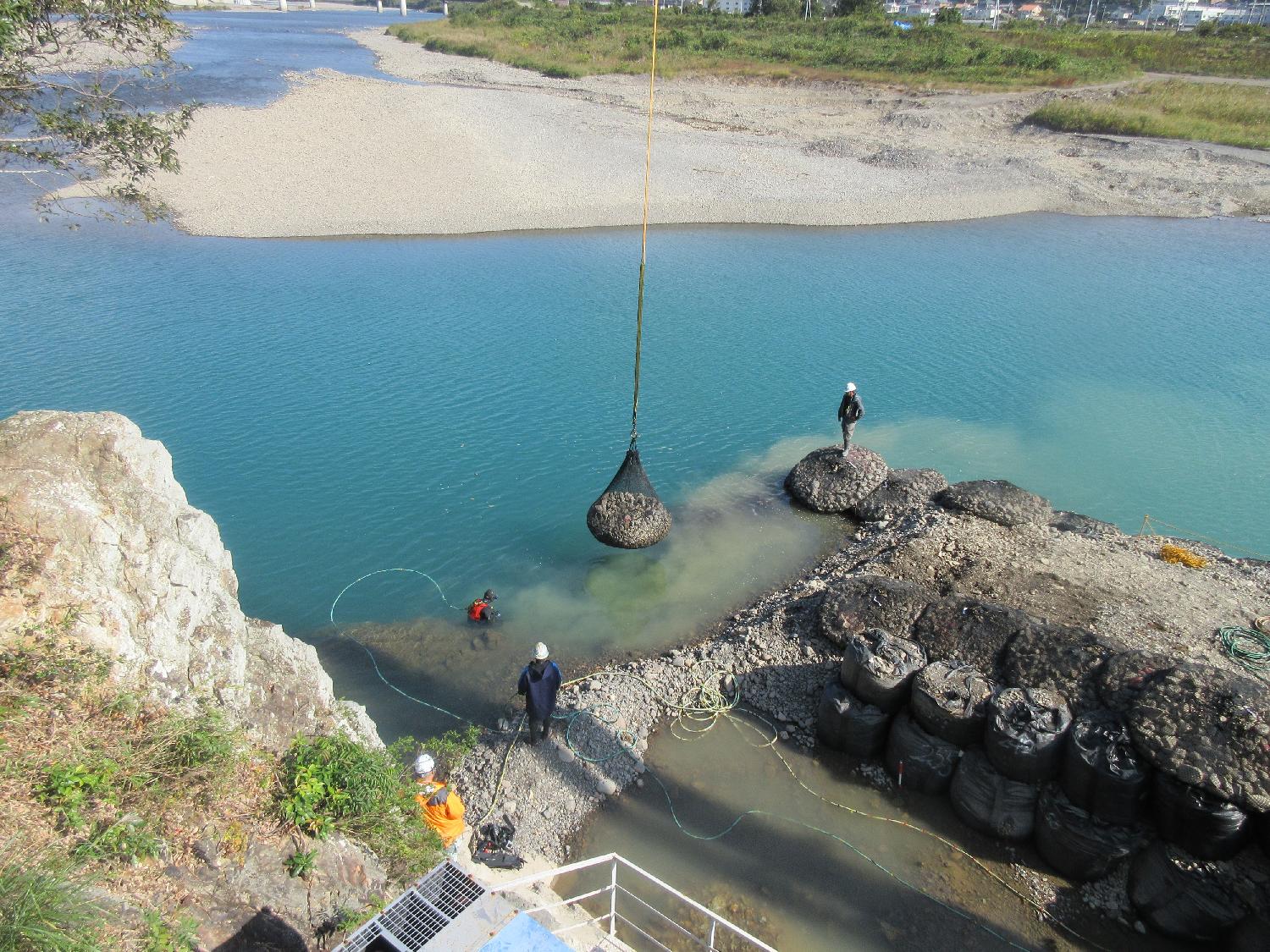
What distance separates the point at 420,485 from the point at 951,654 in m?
10.3

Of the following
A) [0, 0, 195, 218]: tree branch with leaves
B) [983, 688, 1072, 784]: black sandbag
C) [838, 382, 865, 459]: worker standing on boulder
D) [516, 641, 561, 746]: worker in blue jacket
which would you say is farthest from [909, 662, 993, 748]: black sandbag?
[0, 0, 195, 218]: tree branch with leaves

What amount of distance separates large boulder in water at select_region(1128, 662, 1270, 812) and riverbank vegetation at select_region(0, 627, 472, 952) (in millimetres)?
7082

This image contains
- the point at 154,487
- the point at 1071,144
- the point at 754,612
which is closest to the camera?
the point at 154,487

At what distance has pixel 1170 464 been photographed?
691 inches

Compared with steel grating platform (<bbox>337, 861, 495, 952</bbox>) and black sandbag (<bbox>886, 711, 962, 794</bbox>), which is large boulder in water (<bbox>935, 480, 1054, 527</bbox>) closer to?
black sandbag (<bbox>886, 711, 962, 794</bbox>)

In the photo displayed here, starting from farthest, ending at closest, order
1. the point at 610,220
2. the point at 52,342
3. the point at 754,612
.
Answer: the point at 610,220 < the point at 52,342 < the point at 754,612

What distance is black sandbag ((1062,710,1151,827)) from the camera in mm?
7711

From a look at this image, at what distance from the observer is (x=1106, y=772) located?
25.4 feet

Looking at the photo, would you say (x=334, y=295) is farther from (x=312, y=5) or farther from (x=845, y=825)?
(x=312, y=5)

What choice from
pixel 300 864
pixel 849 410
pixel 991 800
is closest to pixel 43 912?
pixel 300 864

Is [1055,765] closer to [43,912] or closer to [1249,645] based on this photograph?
[1249,645]

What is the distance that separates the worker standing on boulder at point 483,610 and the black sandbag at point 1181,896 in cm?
858

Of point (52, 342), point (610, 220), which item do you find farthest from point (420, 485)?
point (610, 220)

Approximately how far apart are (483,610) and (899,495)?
321 inches
